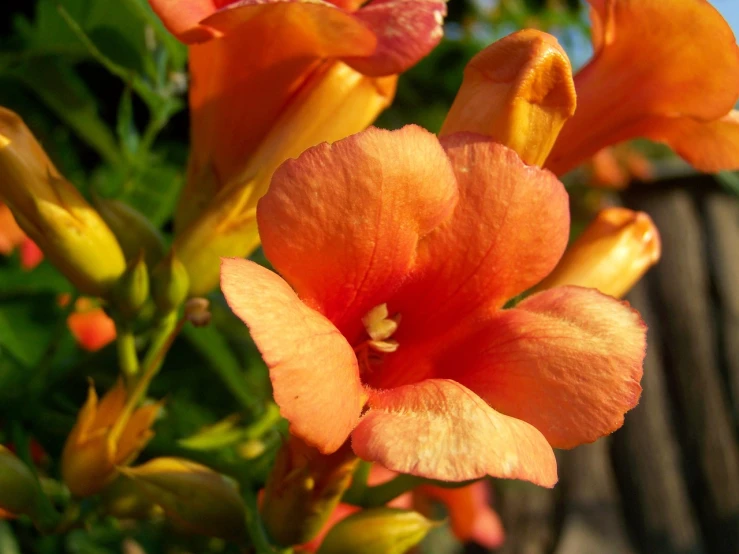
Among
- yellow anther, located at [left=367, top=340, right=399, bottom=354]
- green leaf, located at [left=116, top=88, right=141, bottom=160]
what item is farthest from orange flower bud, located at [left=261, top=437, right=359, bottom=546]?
green leaf, located at [left=116, top=88, right=141, bottom=160]

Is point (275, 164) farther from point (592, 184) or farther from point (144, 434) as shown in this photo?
point (592, 184)

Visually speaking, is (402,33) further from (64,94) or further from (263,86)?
(64,94)

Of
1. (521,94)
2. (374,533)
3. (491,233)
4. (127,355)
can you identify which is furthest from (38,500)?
(521,94)

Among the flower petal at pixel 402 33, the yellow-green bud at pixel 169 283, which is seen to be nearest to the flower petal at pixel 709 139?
the flower petal at pixel 402 33

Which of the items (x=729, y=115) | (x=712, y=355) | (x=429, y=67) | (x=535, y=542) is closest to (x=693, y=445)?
(x=712, y=355)

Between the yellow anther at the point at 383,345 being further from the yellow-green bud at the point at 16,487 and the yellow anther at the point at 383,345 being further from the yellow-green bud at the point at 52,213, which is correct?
the yellow-green bud at the point at 16,487
